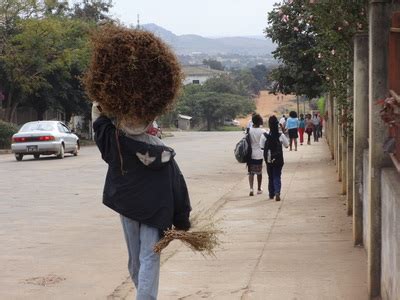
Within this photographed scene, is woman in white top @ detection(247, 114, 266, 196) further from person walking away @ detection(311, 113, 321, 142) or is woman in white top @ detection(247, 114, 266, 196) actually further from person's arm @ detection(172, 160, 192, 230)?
person walking away @ detection(311, 113, 321, 142)

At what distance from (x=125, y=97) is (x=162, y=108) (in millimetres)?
298

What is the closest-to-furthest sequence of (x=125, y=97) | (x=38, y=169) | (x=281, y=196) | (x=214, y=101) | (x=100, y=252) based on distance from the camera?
(x=125, y=97)
(x=100, y=252)
(x=281, y=196)
(x=38, y=169)
(x=214, y=101)

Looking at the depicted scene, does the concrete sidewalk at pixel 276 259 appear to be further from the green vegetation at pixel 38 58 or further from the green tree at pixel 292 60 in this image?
the green vegetation at pixel 38 58

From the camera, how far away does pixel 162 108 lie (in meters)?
4.91

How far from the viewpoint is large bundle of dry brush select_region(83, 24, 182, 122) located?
187 inches

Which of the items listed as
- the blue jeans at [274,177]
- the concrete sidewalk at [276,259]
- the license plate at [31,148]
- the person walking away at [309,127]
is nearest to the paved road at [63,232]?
the concrete sidewalk at [276,259]

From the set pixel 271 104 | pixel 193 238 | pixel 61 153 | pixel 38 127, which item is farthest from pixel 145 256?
pixel 271 104

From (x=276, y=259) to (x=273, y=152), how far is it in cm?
547

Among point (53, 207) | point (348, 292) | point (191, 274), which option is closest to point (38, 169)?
point (53, 207)

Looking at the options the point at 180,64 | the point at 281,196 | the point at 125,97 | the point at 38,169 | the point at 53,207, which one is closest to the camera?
the point at 125,97

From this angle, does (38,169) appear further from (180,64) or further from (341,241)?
(180,64)

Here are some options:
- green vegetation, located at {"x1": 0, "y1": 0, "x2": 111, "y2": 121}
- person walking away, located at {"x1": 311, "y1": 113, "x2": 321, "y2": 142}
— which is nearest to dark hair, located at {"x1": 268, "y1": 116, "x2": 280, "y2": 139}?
person walking away, located at {"x1": 311, "y1": 113, "x2": 321, "y2": 142}

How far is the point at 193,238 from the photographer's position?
16.0 ft

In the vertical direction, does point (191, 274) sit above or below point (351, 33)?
below
